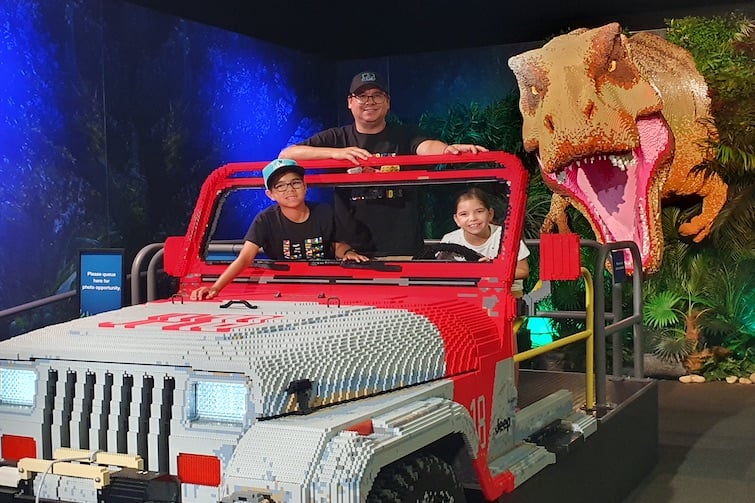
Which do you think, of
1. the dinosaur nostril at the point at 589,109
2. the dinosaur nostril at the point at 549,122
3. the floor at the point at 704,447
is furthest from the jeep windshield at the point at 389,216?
the dinosaur nostril at the point at 549,122

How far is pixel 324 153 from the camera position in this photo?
13.5ft

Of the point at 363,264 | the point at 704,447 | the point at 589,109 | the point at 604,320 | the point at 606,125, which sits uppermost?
the point at 589,109

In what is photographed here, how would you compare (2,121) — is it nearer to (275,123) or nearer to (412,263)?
(275,123)

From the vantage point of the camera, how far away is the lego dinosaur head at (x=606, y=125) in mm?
8156

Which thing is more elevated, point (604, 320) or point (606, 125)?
point (606, 125)

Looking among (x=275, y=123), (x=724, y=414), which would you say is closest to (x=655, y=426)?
(x=724, y=414)

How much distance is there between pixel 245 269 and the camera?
3.90 m

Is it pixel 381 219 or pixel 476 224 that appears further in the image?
pixel 381 219

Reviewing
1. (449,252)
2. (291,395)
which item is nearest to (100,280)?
(449,252)

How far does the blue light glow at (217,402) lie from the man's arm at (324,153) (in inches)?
66.4

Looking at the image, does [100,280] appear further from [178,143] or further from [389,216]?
[178,143]

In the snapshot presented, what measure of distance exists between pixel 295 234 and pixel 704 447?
10.9ft

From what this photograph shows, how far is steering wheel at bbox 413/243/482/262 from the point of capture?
3656 millimetres

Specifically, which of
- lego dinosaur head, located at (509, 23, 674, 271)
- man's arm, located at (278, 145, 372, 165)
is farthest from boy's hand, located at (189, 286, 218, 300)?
lego dinosaur head, located at (509, 23, 674, 271)
